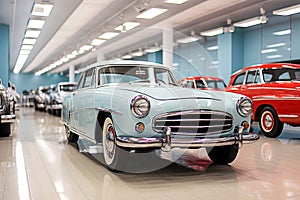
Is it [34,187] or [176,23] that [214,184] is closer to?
[34,187]

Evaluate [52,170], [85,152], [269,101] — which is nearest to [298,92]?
[269,101]

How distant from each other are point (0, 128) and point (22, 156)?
8.12ft

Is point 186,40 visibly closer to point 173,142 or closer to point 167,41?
point 167,41

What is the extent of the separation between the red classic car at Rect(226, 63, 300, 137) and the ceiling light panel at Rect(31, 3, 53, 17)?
18.5ft

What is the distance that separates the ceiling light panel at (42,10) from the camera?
395 inches

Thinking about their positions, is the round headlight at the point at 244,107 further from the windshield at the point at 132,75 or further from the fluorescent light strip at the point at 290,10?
the fluorescent light strip at the point at 290,10

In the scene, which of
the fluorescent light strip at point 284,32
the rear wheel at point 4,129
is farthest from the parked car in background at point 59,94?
the fluorescent light strip at point 284,32

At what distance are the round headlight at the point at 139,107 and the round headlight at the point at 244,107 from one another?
1070 mm

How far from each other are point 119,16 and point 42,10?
7.33 feet

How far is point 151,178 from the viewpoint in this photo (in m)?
3.88

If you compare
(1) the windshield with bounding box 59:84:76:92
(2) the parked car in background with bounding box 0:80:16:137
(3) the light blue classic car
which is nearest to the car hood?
(3) the light blue classic car

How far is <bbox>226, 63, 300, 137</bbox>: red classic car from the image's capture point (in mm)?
6883

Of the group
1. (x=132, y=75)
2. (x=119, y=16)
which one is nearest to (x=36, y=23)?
(x=119, y=16)

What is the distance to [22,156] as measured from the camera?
204 inches
